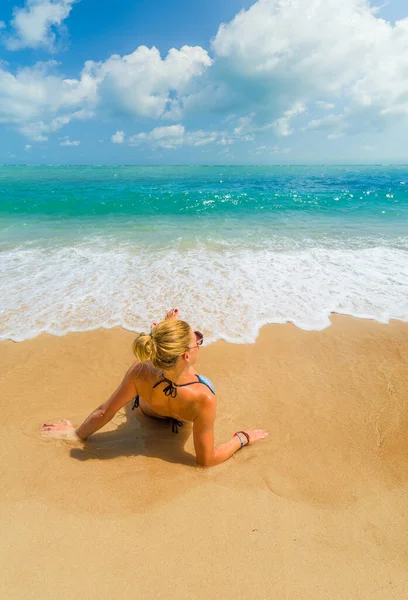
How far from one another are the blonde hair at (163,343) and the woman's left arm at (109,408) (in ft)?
1.54

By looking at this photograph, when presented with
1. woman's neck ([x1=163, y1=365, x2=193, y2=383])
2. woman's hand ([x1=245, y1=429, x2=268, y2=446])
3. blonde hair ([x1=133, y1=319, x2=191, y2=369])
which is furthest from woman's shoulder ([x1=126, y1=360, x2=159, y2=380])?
woman's hand ([x1=245, y1=429, x2=268, y2=446])

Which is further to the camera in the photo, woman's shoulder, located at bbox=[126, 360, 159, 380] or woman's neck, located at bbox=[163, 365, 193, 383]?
woman's shoulder, located at bbox=[126, 360, 159, 380]

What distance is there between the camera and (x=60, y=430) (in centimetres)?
282

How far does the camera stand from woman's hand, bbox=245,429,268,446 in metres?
2.81

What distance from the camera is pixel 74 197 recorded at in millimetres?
20203

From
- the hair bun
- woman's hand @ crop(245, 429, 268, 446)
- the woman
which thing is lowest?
woman's hand @ crop(245, 429, 268, 446)

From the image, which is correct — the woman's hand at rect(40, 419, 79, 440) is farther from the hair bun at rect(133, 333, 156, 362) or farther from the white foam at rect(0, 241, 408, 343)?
the white foam at rect(0, 241, 408, 343)

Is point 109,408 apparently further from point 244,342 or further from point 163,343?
point 244,342

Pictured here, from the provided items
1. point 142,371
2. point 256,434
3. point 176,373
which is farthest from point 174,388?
point 256,434

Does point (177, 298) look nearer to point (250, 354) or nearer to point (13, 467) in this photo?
point (250, 354)

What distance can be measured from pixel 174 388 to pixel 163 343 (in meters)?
0.53

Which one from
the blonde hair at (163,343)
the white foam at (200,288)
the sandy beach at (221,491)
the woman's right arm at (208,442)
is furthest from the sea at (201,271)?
the blonde hair at (163,343)

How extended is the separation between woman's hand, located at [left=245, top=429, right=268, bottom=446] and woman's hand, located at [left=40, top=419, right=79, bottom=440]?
1586 millimetres

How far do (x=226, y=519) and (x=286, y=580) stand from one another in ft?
1.58
